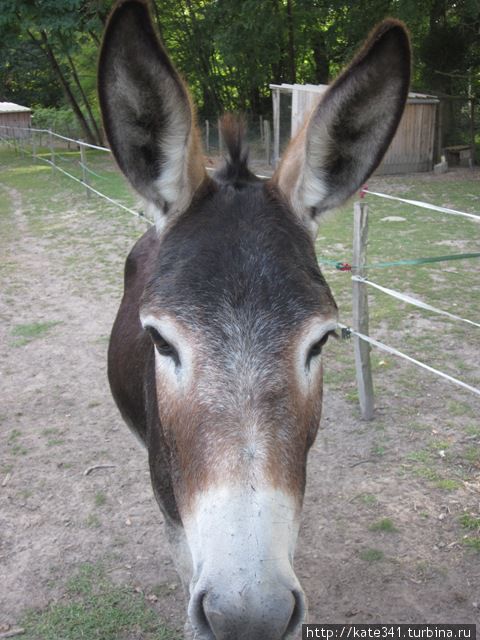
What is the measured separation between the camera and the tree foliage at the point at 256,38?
1858 cm

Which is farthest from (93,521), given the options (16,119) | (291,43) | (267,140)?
(16,119)

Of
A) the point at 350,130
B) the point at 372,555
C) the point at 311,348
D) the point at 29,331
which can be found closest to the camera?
the point at 311,348

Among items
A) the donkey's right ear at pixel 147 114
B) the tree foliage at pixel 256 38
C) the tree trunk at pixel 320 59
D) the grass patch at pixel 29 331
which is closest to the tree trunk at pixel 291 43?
the tree foliage at pixel 256 38

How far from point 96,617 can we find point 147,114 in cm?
304

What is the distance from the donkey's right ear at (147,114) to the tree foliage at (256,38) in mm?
12674

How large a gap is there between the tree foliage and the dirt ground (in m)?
10.4

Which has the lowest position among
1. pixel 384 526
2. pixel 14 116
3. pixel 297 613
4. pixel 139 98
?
pixel 384 526

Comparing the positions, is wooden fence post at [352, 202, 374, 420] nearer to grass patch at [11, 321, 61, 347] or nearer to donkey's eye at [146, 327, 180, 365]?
donkey's eye at [146, 327, 180, 365]

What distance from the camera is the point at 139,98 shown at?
7.12 feet

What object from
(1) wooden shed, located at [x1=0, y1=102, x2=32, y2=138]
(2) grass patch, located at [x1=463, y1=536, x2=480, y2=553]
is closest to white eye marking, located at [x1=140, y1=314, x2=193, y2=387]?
(2) grass patch, located at [x1=463, y1=536, x2=480, y2=553]

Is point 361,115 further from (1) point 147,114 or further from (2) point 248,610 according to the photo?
(2) point 248,610

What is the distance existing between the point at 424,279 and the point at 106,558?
6459mm

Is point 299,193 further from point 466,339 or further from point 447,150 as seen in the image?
point 447,150

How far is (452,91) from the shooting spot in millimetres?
21906
